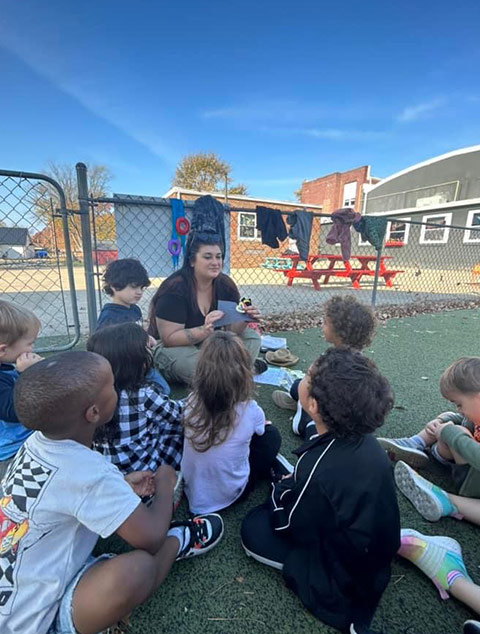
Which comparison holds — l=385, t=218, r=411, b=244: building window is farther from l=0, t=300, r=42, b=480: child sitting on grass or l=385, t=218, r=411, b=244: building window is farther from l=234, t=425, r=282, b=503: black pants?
l=0, t=300, r=42, b=480: child sitting on grass

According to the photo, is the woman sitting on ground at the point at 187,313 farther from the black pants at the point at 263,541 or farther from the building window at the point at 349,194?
the building window at the point at 349,194

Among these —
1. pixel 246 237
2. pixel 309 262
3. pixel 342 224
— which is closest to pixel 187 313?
pixel 342 224

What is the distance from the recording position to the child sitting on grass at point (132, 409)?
4.33 ft

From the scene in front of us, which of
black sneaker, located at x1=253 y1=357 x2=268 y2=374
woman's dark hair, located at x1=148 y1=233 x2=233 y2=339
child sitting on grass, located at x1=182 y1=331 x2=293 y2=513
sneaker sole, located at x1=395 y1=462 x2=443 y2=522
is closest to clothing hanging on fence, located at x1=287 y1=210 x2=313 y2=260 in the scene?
woman's dark hair, located at x1=148 y1=233 x2=233 y2=339

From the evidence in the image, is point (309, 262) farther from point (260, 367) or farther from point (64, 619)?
point (64, 619)

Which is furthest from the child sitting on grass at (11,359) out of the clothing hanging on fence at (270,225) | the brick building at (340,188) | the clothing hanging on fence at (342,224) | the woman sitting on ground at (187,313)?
the brick building at (340,188)

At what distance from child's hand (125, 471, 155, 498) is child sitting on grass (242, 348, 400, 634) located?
0.57m

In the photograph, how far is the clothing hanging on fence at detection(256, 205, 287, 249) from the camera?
4.12 meters

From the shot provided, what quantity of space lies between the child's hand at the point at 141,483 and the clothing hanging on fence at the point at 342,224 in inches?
169

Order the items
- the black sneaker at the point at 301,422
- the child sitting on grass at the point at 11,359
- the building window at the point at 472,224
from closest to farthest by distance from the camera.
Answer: the child sitting on grass at the point at 11,359 < the black sneaker at the point at 301,422 < the building window at the point at 472,224

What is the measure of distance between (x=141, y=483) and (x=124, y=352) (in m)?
0.53

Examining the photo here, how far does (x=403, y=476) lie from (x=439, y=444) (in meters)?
0.35

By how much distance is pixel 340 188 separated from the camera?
79.8ft

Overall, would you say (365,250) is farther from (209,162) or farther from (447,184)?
(209,162)
